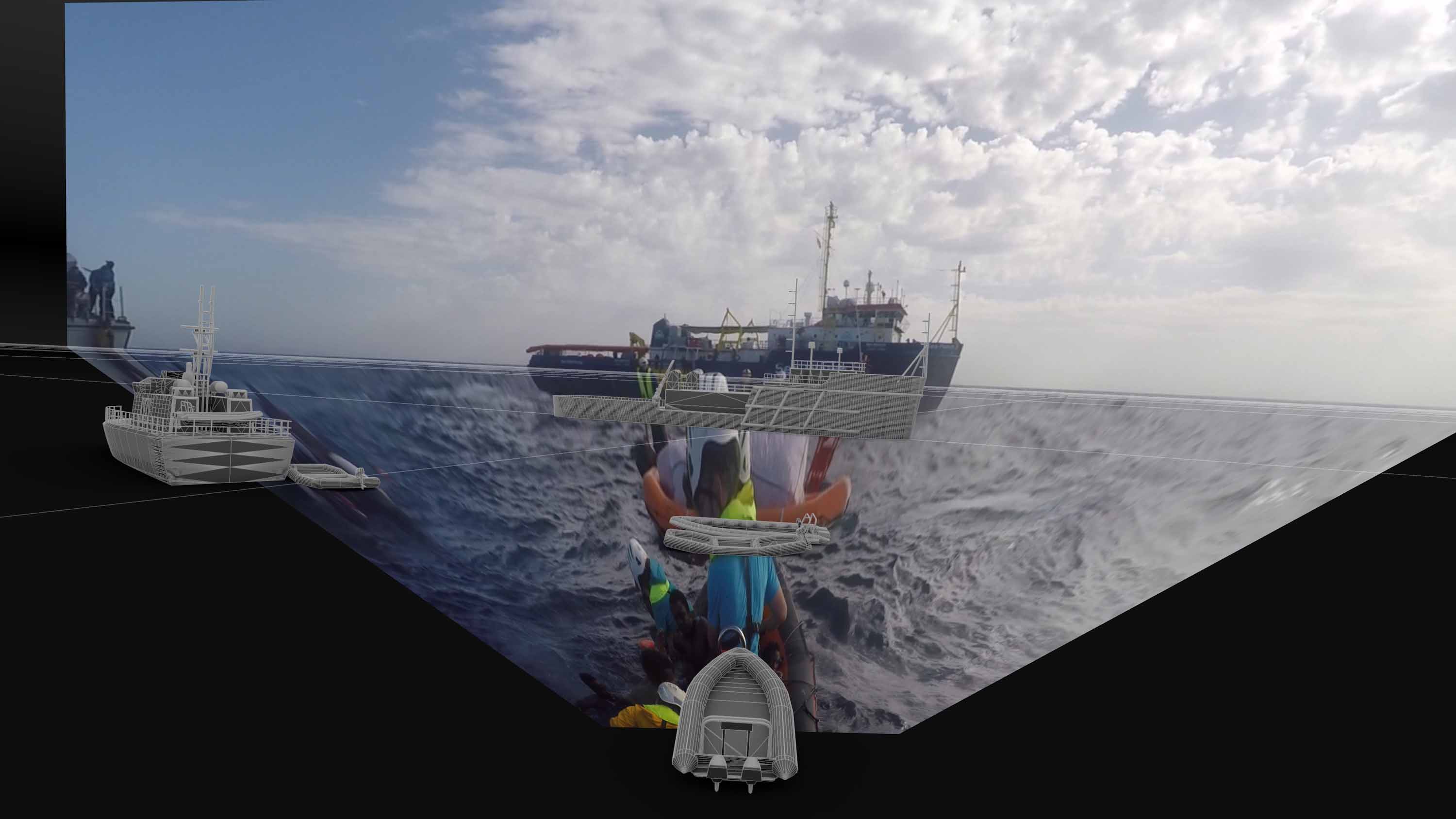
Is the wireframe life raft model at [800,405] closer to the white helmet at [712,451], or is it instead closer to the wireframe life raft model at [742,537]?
the white helmet at [712,451]

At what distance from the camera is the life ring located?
38.1 ft

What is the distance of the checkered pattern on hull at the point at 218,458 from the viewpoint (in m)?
10.6

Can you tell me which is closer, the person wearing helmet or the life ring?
the person wearing helmet

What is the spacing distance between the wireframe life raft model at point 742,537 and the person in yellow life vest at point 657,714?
1995 millimetres

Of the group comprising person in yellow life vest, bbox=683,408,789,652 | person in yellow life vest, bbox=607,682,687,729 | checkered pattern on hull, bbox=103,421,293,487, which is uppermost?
checkered pattern on hull, bbox=103,421,293,487

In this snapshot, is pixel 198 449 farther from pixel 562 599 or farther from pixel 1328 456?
pixel 1328 456

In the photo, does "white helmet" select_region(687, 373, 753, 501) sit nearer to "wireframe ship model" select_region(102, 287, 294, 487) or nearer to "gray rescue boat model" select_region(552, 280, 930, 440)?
"gray rescue boat model" select_region(552, 280, 930, 440)

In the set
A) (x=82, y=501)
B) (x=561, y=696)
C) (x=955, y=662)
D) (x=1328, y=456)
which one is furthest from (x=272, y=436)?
(x=1328, y=456)

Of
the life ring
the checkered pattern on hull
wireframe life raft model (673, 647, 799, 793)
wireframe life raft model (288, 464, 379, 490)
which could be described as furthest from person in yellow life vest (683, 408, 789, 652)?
the checkered pattern on hull

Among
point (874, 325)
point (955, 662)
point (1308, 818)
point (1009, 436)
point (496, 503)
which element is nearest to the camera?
point (1308, 818)

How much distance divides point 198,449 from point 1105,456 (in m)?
14.4

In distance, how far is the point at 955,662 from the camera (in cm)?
1038

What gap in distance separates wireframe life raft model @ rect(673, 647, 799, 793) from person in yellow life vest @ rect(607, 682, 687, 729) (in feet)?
4.39

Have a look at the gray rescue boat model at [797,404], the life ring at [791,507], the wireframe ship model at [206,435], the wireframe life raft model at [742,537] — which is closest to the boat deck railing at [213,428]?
the wireframe ship model at [206,435]
